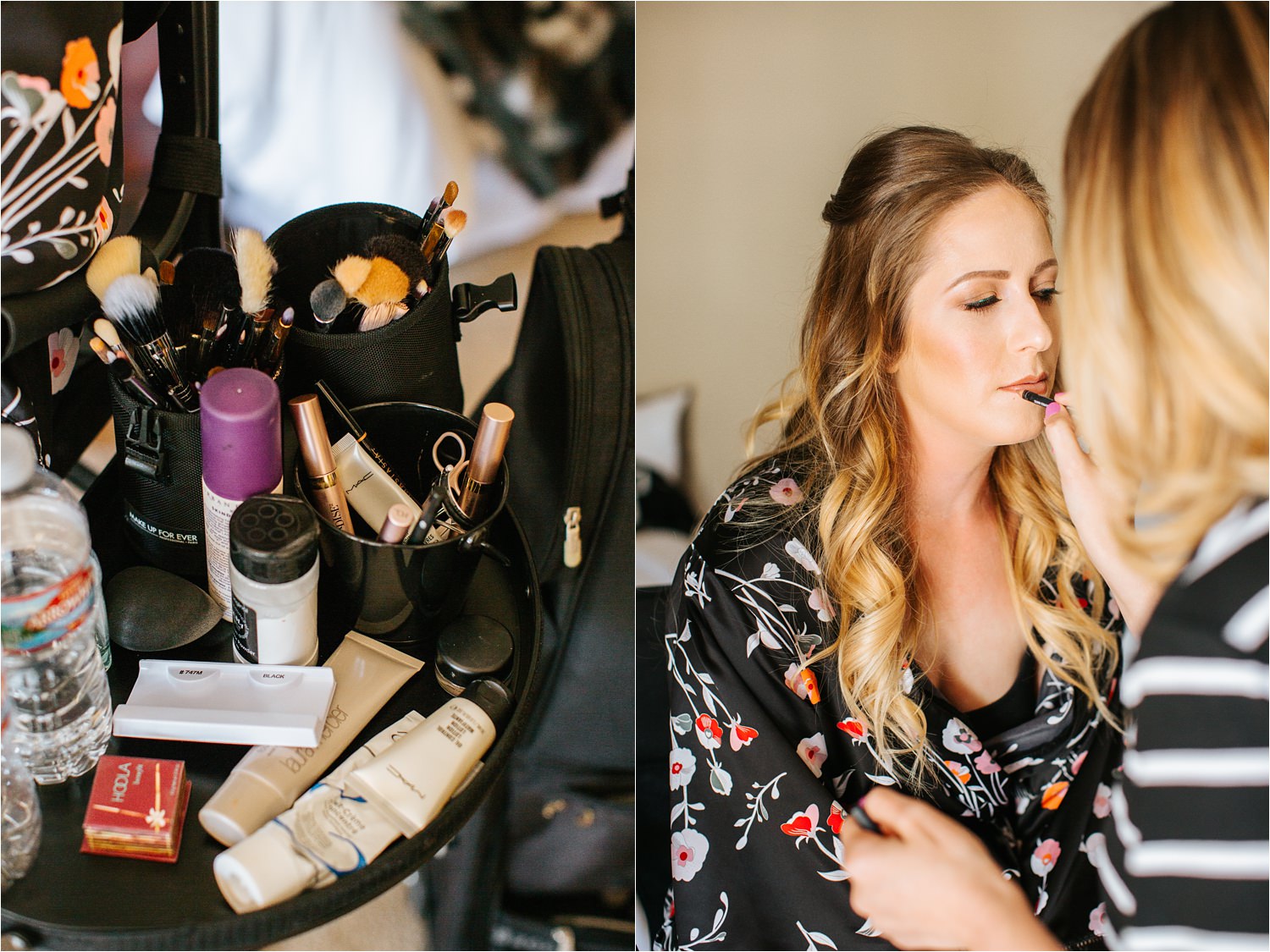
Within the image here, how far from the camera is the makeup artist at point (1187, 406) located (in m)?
0.43

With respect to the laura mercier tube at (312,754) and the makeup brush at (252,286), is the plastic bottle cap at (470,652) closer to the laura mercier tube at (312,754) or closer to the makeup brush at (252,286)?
the laura mercier tube at (312,754)

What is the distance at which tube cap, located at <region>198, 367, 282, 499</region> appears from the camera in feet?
1.64

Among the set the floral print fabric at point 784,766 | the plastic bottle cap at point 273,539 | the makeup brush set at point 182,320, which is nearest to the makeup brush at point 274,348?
the makeup brush set at point 182,320

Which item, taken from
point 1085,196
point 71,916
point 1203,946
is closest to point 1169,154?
point 1085,196

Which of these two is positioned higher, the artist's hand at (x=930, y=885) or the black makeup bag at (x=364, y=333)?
the black makeup bag at (x=364, y=333)

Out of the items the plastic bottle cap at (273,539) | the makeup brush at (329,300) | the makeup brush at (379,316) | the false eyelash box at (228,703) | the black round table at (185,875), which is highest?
the makeup brush at (329,300)

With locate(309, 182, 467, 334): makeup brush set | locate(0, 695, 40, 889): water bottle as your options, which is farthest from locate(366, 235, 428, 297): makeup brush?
locate(0, 695, 40, 889): water bottle

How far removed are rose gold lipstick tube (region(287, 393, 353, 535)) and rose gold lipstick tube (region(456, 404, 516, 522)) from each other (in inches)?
2.9

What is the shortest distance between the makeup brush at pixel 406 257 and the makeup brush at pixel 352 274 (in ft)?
0.07

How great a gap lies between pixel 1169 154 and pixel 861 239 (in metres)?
0.27

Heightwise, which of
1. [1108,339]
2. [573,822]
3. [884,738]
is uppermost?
[1108,339]

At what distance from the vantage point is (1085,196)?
1.52ft

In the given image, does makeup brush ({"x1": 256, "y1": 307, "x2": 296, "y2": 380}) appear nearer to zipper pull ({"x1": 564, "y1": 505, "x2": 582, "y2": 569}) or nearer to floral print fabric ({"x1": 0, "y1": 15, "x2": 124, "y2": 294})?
floral print fabric ({"x1": 0, "y1": 15, "x2": 124, "y2": 294})

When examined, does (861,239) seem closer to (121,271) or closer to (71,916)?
(121,271)
